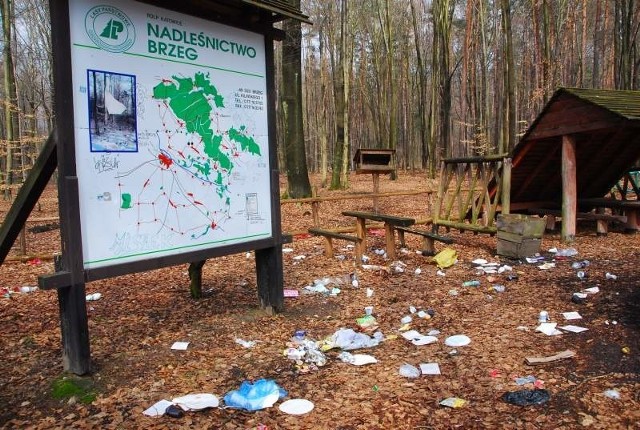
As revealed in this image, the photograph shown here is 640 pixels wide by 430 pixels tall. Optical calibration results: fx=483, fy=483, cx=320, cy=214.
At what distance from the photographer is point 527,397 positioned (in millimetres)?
3521

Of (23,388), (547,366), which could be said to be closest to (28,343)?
(23,388)

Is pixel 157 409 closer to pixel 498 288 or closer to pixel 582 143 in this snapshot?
pixel 498 288

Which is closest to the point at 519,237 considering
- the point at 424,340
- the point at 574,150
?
the point at 574,150

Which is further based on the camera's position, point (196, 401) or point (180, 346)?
point (180, 346)

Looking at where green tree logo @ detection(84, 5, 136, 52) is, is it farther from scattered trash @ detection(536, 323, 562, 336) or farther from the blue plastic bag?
scattered trash @ detection(536, 323, 562, 336)

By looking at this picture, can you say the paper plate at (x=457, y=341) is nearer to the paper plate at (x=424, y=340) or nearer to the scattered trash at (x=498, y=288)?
the paper plate at (x=424, y=340)

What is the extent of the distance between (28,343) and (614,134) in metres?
11.3

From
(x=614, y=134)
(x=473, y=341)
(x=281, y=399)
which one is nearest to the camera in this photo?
(x=281, y=399)

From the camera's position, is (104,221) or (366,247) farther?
(366,247)

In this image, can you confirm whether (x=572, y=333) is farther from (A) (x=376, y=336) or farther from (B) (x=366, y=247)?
(B) (x=366, y=247)

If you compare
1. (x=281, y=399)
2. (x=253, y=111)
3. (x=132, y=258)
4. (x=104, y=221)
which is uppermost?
(x=253, y=111)

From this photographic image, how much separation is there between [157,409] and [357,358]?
1.80 metres

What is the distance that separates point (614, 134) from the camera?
34.4 feet

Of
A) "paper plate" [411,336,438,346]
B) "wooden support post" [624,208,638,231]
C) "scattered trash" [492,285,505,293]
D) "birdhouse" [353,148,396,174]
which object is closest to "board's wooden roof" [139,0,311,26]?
"paper plate" [411,336,438,346]
